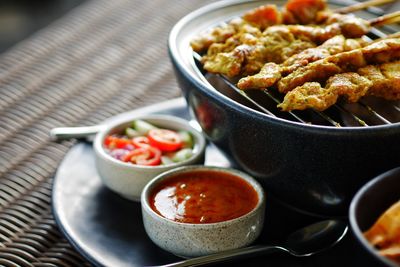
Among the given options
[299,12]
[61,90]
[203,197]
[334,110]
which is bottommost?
[61,90]

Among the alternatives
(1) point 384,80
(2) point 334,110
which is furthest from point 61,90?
(1) point 384,80

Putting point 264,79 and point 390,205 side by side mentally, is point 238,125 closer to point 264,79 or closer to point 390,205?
point 264,79

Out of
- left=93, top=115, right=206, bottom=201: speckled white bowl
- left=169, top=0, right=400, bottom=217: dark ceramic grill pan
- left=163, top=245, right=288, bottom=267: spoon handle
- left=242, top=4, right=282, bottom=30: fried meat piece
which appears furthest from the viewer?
left=242, top=4, right=282, bottom=30: fried meat piece

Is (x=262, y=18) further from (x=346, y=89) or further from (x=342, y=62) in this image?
(x=346, y=89)

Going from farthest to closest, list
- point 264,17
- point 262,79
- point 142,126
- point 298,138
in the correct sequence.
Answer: point 142,126, point 264,17, point 262,79, point 298,138

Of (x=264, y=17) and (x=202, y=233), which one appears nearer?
(x=202, y=233)

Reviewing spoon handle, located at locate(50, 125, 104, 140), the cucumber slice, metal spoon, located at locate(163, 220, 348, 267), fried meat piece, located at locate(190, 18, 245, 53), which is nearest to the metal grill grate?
fried meat piece, located at locate(190, 18, 245, 53)

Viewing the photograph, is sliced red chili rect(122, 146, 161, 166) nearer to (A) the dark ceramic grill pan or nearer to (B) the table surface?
(A) the dark ceramic grill pan
